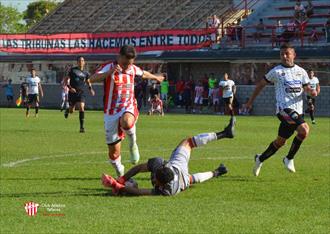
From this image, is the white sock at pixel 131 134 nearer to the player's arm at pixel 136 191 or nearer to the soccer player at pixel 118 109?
the soccer player at pixel 118 109

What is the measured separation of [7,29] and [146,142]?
78904 millimetres

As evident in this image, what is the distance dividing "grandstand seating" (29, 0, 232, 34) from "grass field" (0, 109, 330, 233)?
38.3m

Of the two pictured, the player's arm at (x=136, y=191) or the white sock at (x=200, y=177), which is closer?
the player's arm at (x=136, y=191)

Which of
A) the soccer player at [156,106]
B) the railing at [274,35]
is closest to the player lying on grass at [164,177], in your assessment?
the soccer player at [156,106]

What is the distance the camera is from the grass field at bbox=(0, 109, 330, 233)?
9.73 metres

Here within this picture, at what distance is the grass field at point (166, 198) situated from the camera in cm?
973

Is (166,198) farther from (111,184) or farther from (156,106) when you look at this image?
(156,106)

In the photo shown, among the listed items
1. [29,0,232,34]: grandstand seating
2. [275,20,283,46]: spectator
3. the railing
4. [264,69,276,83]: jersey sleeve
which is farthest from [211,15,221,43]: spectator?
[264,69,276,83]: jersey sleeve

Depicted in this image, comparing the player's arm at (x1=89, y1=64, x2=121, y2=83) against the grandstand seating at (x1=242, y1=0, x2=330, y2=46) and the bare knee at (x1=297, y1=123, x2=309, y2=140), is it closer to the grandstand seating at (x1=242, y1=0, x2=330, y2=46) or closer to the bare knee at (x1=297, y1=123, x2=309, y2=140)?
the bare knee at (x1=297, y1=123, x2=309, y2=140)

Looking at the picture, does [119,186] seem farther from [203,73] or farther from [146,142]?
[203,73]

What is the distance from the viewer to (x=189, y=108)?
2045 inches

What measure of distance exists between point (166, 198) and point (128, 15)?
55.3 m

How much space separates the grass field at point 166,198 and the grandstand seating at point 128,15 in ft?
126

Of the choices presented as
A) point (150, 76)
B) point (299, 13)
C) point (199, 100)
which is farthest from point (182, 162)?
point (199, 100)
